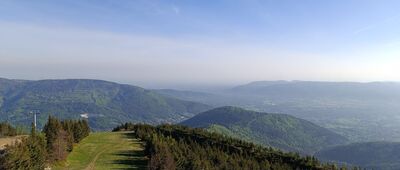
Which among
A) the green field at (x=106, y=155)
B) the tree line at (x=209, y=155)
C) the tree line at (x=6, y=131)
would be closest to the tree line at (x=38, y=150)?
the green field at (x=106, y=155)

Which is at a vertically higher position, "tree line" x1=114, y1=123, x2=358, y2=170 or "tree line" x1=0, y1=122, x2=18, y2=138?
"tree line" x1=0, y1=122, x2=18, y2=138

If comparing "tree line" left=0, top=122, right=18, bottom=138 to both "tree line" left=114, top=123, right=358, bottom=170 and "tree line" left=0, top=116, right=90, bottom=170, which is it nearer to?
"tree line" left=0, top=116, right=90, bottom=170

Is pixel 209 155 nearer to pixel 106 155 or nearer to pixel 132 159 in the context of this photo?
pixel 132 159

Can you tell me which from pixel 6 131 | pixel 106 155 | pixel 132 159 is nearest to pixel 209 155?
pixel 132 159

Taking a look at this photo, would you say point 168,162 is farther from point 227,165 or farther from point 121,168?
point 227,165

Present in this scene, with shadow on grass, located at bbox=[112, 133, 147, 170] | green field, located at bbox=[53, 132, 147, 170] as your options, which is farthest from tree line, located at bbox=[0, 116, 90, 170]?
shadow on grass, located at bbox=[112, 133, 147, 170]

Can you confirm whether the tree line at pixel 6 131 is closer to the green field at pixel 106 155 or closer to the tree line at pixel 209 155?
the green field at pixel 106 155
